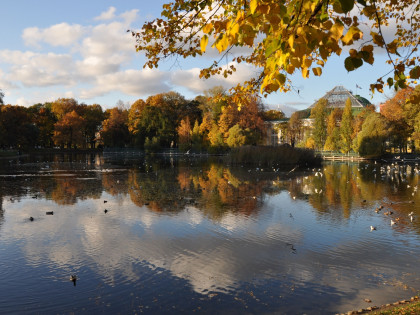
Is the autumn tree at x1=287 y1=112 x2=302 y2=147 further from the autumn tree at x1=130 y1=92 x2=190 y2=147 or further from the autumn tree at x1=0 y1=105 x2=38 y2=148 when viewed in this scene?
the autumn tree at x1=0 y1=105 x2=38 y2=148

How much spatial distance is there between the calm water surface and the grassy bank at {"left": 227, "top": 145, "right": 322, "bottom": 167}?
2282 centimetres

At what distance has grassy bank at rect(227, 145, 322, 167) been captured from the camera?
41000 millimetres

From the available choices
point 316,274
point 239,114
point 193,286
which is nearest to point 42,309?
point 193,286

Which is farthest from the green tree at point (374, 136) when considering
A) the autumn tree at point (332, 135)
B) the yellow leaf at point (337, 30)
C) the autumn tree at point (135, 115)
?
the yellow leaf at point (337, 30)

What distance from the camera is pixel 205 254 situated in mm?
9477

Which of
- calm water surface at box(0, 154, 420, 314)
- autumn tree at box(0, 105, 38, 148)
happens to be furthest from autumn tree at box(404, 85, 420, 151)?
autumn tree at box(0, 105, 38, 148)

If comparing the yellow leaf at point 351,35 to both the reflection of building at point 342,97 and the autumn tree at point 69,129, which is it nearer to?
the autumn tree at point 69,129

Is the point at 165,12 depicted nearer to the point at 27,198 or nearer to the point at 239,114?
the point at 27,198

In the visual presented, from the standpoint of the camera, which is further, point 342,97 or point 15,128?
point 342,97

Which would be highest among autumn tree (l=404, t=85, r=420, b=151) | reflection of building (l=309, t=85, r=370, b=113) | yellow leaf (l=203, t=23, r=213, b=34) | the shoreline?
reflection of building (l=309, t=85, r=370, b=113)

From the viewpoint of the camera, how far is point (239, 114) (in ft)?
228

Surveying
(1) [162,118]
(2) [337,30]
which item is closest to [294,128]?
(1) [162,118]

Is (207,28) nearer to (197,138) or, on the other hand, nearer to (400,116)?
(400,116)

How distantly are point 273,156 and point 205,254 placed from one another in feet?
106
